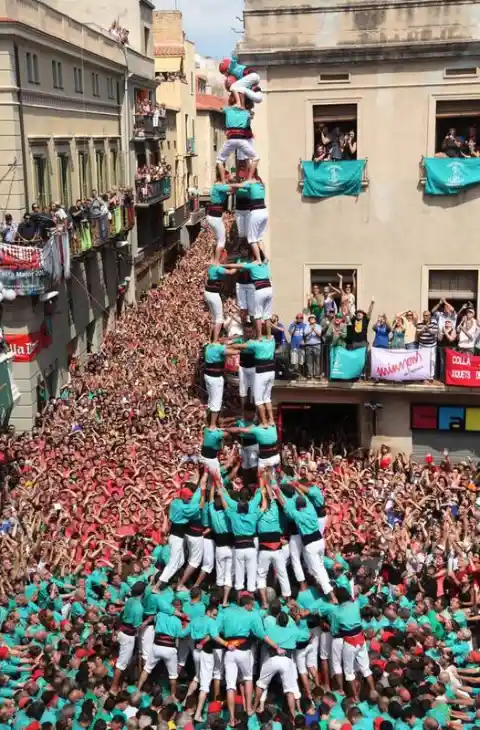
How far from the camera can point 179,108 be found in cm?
5494

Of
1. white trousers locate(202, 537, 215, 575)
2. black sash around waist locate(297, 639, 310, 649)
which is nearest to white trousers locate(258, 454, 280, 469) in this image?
white trousers locate(202, 537, 215, 575)

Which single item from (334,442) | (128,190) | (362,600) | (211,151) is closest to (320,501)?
(362,600)

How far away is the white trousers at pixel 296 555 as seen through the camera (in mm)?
13008

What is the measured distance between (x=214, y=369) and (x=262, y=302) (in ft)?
4.06

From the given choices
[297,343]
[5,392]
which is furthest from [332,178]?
[5,392]

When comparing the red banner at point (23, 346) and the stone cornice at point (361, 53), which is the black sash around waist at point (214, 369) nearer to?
the stone cornice at point (361, 53)

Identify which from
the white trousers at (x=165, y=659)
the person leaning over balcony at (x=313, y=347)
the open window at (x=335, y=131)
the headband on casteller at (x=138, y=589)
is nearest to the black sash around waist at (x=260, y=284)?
the headband on casteller at (x=138, y=589)

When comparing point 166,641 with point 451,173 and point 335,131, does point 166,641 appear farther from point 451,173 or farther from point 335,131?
point 335,131

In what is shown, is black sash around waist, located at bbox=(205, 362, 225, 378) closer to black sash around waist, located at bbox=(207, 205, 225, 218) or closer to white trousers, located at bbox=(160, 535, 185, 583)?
black sash around waist, located at bbox=(207, 205, 225, 218)

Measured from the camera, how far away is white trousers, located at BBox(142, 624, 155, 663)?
12320 millimetres

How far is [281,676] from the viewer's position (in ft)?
39.1

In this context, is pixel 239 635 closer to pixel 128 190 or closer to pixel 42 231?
pixel 42 231

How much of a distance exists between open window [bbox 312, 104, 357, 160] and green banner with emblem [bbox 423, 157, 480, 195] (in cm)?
183

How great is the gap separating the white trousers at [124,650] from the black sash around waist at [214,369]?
3.96m
